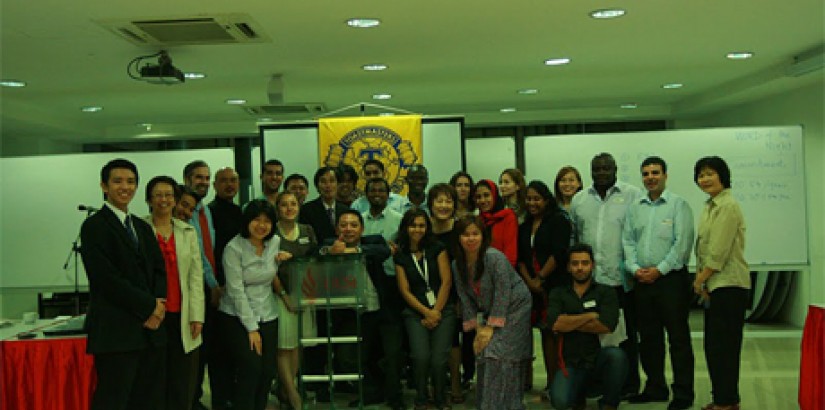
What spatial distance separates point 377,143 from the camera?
6.57 meters

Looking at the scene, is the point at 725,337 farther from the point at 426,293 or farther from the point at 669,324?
the point at 426,293

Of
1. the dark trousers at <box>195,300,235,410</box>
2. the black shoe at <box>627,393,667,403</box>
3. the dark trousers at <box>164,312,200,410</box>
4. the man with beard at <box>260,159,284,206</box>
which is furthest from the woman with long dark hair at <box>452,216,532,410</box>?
the dark trousers at <box>164,312,200,410</box>

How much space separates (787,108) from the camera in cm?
864

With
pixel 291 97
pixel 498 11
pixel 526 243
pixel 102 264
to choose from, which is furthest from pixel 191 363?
pixel 291 97

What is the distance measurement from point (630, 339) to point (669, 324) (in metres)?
0.31

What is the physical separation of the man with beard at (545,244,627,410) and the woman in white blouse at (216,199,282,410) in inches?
66.3

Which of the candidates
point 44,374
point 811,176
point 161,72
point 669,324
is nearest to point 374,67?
point 161,72

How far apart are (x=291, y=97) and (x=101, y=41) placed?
128 inches

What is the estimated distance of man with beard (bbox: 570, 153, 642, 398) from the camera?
5.28 m

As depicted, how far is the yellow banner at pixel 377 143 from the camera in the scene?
657cm

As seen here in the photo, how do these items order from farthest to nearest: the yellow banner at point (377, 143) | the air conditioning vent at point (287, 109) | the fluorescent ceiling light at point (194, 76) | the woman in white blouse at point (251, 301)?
the air conditioning vent at point (287, 109)
the fluorescent ceiling light at point (194, 76)
the yellow banner at point (377, 143)
the woman in white blouse at point (251, 301)

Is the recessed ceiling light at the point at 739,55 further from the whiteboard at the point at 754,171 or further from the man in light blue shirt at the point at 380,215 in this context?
the man in light blue shirt at the point at 380,215

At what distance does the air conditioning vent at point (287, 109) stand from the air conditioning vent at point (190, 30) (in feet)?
11.9

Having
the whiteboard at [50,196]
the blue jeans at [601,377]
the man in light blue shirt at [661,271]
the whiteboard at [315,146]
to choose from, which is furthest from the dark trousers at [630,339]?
the whiteboard at [50,196]
